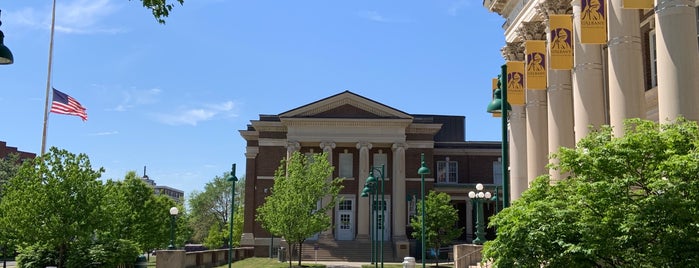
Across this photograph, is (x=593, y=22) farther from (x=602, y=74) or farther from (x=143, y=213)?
(x=143, y=213)

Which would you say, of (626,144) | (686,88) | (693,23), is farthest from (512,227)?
(693,23)

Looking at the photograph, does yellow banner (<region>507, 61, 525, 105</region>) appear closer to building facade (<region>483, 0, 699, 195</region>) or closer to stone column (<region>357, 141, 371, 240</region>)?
building facade (<region>483, 0, 699, 195</region>)

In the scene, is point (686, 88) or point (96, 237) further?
point (96, 237)

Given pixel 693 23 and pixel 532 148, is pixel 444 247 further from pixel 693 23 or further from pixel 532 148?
pixel 693 23

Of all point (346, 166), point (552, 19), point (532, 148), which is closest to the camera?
point (552, 19)

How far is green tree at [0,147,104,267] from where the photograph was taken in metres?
24.4

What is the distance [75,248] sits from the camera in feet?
82.1

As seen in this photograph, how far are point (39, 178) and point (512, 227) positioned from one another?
20339 mm

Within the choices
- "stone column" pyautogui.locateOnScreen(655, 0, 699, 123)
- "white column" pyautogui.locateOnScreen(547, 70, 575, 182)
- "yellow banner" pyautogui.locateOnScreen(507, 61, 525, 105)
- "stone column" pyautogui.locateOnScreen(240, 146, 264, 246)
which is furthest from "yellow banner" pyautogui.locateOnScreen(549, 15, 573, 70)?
"stone column" pyautogui.locateOnScreen(240, 146, 264, 246)

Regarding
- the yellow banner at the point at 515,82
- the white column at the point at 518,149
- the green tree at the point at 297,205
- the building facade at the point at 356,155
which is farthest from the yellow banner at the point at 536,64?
the building facade at the point at 356,155

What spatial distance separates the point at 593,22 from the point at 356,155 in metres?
41.6

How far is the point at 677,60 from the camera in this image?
15.2 metres

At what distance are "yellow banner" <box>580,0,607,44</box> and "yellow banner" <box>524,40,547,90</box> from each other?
12.6 feet

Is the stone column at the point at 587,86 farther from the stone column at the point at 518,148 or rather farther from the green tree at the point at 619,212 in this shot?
the green tree at the point at 619,212
